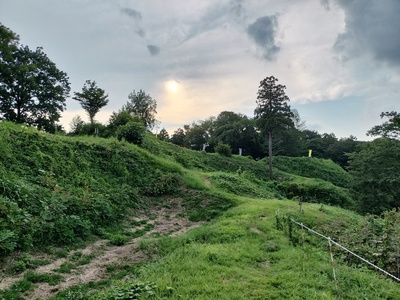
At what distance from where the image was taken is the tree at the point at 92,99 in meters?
29.7

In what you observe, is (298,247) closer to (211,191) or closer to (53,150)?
(211,191)

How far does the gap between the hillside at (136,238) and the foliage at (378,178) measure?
15.1 meters

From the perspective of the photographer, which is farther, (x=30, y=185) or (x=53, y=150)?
(x=53, y=150)

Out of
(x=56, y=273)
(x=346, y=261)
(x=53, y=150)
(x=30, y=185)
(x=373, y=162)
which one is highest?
(x=373, y=162)

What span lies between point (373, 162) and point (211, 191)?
17079 mm

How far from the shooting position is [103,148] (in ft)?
52.4

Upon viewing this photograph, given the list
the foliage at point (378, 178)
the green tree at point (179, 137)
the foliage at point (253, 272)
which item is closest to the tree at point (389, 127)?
the foliage at point (378, 178)

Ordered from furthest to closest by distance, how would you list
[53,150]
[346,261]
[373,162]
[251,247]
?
[373,162]
[53,150]
[251,247]
[346,261]

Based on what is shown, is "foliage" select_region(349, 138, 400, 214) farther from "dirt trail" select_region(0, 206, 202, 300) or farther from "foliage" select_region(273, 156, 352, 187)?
"dirt trail" select_region(0, 206, 202, 300)

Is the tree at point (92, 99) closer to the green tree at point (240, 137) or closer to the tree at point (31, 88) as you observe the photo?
the tree at point (31, 88)

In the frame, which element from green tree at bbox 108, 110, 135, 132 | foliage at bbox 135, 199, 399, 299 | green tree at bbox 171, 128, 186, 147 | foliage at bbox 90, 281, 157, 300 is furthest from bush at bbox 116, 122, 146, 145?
green tree at bbox 171, 128, 186, 147

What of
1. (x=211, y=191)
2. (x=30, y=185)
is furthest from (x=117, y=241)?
(x=211, y=191)

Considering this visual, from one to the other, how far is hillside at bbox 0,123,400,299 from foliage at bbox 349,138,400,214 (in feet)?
49.6

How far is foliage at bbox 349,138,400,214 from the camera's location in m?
23.5
